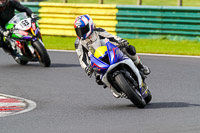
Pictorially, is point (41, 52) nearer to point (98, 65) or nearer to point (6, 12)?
point (6, 12)

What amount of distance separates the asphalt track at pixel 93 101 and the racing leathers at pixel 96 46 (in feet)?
2.19

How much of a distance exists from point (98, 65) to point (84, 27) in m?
0.67

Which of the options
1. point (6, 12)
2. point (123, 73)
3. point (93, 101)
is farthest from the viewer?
point (6, 12)

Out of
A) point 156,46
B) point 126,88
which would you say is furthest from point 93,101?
point 156,46

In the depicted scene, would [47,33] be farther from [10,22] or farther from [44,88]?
[44,88]

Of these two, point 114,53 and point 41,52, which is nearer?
point 114,53

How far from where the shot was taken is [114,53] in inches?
304

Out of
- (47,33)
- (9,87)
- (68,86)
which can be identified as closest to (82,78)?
(68,86)

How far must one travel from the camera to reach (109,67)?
25.1ft

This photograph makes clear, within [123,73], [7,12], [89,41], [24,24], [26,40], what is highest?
[89,41]

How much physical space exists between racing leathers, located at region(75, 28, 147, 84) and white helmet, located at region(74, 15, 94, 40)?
0.30 feet

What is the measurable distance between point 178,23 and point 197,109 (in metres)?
9.43

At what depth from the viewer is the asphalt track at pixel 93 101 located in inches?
264

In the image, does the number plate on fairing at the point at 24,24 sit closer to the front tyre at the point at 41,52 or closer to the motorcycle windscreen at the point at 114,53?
the front tyre at the point at 41,52
